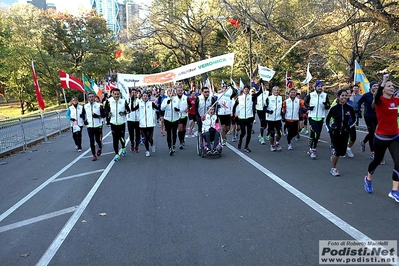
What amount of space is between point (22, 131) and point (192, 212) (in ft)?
33.3

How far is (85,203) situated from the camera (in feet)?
19.0

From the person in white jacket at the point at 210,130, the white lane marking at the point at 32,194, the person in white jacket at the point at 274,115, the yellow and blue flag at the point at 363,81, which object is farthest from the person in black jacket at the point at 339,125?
the white lane marking at the point at 32,194

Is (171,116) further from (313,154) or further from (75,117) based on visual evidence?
(313,154)

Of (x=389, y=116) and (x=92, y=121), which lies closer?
(x=389, y=116)

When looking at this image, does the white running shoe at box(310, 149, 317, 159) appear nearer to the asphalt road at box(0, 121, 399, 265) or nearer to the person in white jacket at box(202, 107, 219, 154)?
the asphalt road at box(0, 121, 399, 265)

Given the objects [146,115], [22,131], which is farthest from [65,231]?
[22,131]

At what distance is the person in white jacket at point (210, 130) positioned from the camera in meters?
9.14

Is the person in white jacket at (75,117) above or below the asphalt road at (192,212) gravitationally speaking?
above

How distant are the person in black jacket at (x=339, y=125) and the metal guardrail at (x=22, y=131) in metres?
10.2

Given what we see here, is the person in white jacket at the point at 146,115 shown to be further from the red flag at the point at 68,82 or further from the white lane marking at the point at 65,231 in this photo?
the red flag at the point at 68,82

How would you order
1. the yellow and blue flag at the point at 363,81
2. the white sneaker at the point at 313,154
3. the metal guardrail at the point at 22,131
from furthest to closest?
the metal guardrail at the point at 22,131 < the yellow and blue flag at the point at 363,81 < the white sneaker at the point at 313,154

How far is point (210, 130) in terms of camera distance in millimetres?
9281

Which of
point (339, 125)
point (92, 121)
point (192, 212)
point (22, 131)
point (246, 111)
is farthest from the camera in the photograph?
point (22, 131)

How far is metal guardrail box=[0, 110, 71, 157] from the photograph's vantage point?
11500 mm
